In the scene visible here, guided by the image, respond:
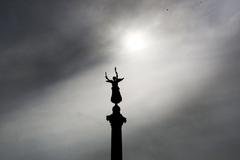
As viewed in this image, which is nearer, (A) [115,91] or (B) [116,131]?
(B) [116,131]

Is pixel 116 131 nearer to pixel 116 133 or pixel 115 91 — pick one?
pixel 116 133

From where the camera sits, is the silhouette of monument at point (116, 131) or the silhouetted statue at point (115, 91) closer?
the silhouette of monument at point (116, 131)

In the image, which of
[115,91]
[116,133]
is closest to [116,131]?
[116,133]

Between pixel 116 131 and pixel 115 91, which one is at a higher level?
pixel 115 91

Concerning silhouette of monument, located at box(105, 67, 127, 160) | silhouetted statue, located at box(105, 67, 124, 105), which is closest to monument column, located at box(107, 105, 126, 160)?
silhouette of monument, located at box(105, 67, 127, 160)

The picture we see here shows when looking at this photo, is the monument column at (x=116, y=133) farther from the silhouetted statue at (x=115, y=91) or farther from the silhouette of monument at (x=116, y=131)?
the silhouetted statue at (x=115, y=91)

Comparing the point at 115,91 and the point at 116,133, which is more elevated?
the point at 115,91

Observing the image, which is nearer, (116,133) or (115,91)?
(116,133)

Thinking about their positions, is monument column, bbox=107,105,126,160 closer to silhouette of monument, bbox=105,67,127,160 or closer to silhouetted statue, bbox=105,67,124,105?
silhouette of monument, bbox=105,67,127,160

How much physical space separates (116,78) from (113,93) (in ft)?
4.04

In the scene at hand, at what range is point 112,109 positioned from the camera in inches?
897

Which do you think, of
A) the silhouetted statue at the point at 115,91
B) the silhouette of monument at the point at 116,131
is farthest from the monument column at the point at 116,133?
the silhouetted statue at the point at 115,91

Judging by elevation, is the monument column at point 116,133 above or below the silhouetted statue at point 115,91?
below

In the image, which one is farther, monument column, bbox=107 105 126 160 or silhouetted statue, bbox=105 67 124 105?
silhouetted statue, bbox=105 67 124 105
